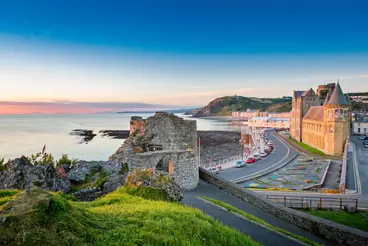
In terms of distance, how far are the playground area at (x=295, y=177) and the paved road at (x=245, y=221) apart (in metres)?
16.0

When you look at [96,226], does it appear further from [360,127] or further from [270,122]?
[270,122]

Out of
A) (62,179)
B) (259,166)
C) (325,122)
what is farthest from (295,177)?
(62,179)

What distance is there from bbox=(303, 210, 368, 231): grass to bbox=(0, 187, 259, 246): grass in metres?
11.2

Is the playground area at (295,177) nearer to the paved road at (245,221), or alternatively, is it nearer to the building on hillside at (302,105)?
the paved road at (245,221)

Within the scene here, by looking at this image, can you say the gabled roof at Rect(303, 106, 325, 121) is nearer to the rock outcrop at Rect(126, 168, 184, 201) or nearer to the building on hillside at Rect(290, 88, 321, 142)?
the building on hillside at Rect(290, 88, 321, 142)

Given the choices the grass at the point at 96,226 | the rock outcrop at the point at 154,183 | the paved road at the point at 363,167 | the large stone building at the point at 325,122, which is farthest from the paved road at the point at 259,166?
the grass at the point at 96,226

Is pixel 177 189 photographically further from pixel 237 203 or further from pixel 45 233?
pixel 45 233

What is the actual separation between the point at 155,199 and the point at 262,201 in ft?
21.7

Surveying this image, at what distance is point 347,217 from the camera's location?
57.5 feet

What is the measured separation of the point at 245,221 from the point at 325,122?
49.7 meters

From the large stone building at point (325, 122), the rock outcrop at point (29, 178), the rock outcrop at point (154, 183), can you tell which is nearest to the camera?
the rock outcrop at point (154, 183)

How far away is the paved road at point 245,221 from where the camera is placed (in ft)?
34.9

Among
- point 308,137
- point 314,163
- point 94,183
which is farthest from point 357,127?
point 94,183

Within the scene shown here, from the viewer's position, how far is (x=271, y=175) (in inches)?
1505
